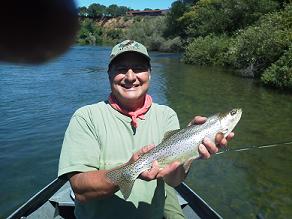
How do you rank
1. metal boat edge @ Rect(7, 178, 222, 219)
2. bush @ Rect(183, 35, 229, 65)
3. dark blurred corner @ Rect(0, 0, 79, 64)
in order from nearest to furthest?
1. dark blurred corner @ Rect(0, 0, 79, 64)
2. metal boat edge @ Rect(7, 178, 222, 219)
3. bush @ Rect(183, 35, 229, 65)

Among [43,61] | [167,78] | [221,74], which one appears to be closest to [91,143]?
[43,61]

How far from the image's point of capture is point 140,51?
388 cm

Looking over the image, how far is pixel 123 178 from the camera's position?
3.25m

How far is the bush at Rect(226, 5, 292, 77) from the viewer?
83.6ft

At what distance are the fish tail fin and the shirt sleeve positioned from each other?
293 millimetres

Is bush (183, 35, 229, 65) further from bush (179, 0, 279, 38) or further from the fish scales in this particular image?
the fish scales

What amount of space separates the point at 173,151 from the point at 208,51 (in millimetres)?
37075

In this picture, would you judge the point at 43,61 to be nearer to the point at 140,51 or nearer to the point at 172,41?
the point at 140,51

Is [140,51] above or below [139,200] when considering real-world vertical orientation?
above

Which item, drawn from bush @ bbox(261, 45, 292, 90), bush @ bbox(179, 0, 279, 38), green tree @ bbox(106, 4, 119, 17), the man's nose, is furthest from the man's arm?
bush @ bbox(179, 0, 279, 38)

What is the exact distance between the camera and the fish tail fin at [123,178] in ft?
10.6

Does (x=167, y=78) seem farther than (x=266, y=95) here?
Yes

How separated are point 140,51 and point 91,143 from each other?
0.97m

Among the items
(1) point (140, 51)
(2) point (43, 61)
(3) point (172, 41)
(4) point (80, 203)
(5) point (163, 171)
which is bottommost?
(3) point (172, 41)
